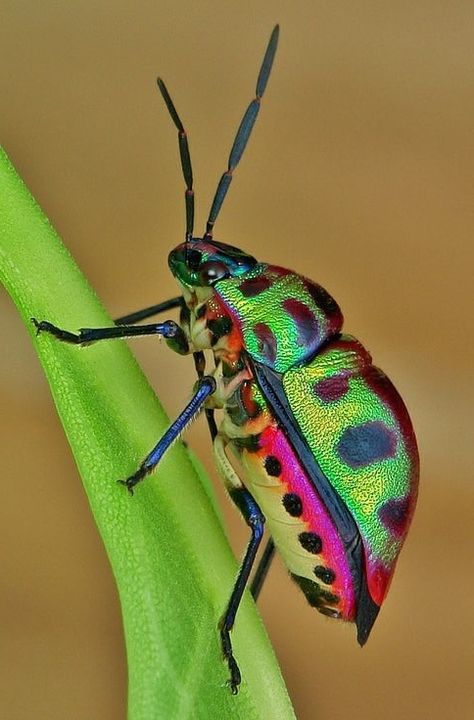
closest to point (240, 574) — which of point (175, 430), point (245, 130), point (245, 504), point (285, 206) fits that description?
point (175, 430)

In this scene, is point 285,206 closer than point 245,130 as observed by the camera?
No

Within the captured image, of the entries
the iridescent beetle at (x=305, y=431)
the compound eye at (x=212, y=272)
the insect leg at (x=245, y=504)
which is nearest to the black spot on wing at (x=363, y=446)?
the iridescent beetle at (x=305, y=431)

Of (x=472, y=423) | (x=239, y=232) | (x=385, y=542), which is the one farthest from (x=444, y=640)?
(x=385, y=542)

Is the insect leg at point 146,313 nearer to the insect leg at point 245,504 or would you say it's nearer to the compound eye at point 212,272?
the compound eye at point 212,272

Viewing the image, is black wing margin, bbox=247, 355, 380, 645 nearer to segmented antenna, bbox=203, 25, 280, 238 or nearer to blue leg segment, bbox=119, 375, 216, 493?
blue leg segment, bbox=119, 375, 216, 493

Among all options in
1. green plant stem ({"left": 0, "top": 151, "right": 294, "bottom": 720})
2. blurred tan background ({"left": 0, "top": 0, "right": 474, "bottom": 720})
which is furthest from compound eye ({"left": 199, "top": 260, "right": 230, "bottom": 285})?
blurred tan background ({"left": 0, "top": 0, "right": 474, "bottom": 720})

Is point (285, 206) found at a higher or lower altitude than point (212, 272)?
lower

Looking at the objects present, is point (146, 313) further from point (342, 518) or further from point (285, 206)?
point (285, 206)
